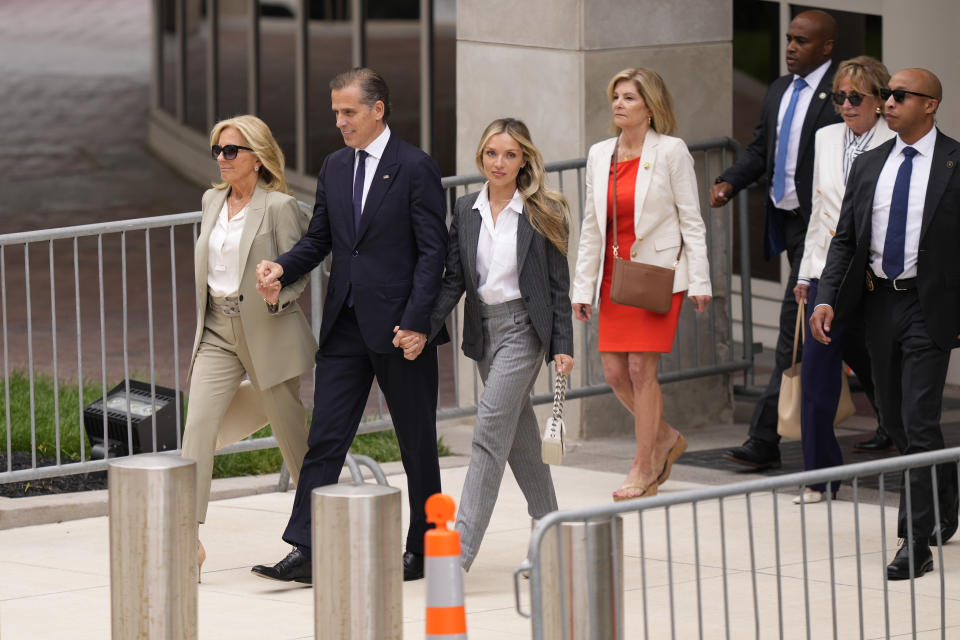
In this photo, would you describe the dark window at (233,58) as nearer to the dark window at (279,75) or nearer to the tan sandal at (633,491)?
the dark window at (279,75)

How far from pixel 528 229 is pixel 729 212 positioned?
158 inches

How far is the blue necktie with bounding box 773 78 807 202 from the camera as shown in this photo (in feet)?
31.4

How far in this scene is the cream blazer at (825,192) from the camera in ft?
28.4

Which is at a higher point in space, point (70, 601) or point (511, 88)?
point (511, 88)

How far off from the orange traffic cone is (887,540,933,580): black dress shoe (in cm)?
267

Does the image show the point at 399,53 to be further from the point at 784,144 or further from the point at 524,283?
the point at 524,283

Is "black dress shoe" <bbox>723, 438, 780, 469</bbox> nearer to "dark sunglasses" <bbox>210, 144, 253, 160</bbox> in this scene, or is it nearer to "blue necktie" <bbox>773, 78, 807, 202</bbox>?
"blue necktie" <bbox>773, 78, 807, 202</bbox>

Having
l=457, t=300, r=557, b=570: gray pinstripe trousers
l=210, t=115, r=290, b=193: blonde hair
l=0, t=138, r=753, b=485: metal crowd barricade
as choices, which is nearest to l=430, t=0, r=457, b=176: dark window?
l=0, t=138, r=753, b=485: metal crowd barricade

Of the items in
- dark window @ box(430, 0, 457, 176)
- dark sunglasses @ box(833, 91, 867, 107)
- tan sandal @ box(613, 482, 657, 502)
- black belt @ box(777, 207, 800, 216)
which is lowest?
tan sandal @ box(613, 482, 657, 502)

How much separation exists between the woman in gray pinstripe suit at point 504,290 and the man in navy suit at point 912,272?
120 centimetres

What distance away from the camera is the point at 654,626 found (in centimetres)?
698

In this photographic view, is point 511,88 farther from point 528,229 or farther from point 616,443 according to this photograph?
point 528,229

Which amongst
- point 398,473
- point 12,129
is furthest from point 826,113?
point 12,129

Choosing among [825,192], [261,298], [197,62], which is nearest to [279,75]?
[197,62]
